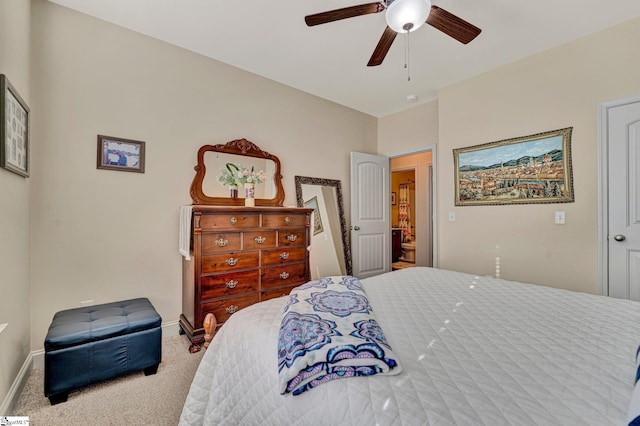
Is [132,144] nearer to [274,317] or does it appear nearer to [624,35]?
[274,317]

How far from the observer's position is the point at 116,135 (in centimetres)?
246

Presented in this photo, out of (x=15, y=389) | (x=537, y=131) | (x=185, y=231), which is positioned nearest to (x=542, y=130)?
(x=537, y=131)

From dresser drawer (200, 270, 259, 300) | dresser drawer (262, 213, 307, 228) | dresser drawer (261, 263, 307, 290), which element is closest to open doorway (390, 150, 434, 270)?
dresser drawer (262, 213, 307, 228)

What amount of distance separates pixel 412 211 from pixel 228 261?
5.83 metres

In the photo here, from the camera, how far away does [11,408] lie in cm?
164

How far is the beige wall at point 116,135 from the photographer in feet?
7.18

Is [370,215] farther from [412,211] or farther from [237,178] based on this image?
[412,211]

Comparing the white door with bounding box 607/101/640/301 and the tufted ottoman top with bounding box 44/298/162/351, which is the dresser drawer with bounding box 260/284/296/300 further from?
the white door with bounding box 607/101/640/301

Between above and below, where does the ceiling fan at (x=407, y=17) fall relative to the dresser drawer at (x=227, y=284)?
above

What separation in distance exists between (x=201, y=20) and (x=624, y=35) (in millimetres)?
3555

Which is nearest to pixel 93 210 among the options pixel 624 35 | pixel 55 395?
pixel 55 395

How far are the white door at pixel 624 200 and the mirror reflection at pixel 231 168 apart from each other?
3.21m

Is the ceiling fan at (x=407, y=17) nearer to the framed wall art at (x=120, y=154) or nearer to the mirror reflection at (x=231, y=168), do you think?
the mirror reflection at (x=231, y=168)

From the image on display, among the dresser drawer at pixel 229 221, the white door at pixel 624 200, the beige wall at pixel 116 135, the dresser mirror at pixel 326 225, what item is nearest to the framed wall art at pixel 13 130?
the beige wall at pixel 116 135
